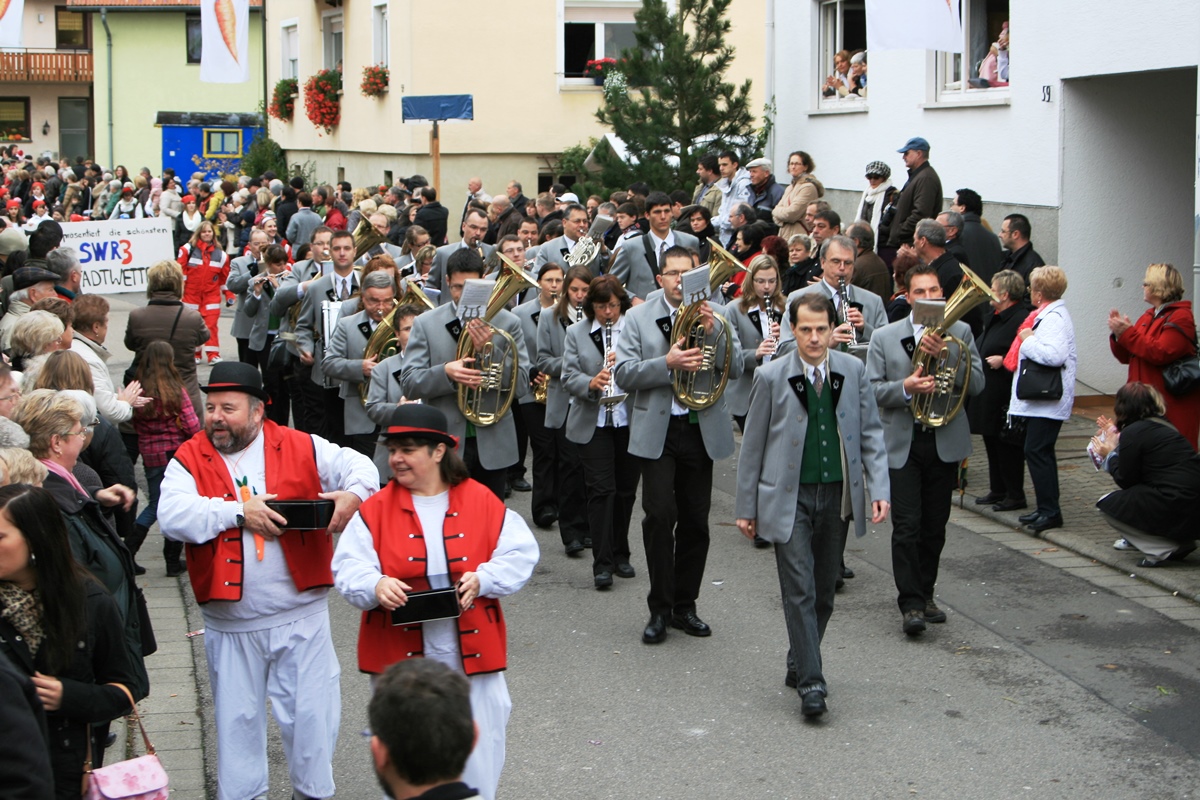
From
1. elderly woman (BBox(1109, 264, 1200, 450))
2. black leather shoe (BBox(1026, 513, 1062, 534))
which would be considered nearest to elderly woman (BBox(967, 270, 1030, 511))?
black leather shoe (BBox(1026, 513, 1062, 534))

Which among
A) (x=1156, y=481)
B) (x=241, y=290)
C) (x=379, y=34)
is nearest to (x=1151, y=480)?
(x=1156, y=481)

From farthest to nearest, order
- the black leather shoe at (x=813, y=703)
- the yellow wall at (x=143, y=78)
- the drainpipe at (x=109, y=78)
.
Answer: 1. the yellow wall at (x=143, y=78)
2. the drainpipe at (x=109, y=78)
3. the black leather shoe at (x=813, y=703)

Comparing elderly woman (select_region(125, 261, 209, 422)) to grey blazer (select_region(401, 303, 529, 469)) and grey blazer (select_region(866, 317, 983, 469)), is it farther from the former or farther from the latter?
grey blazer (select_region(866, 317, 983, 469))

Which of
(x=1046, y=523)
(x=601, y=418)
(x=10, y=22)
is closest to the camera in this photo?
(x=601, y=418)

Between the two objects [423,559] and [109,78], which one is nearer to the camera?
[423,559]

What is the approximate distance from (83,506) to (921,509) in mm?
4651

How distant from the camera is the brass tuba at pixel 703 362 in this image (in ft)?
26.4

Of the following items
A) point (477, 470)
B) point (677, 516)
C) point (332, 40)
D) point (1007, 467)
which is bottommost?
point (1007, 467)

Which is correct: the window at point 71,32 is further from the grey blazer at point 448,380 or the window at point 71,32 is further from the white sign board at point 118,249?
the grey blazer at point 448,380

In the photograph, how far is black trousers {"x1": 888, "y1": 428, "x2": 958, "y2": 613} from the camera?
797cm

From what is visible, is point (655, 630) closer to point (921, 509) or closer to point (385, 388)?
point (921, 509)

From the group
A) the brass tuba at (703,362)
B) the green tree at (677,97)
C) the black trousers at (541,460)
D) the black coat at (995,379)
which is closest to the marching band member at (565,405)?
the black trousers at (541,460)

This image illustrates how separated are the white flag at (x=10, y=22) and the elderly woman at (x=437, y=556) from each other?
1397 cm

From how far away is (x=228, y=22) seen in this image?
20.6m
